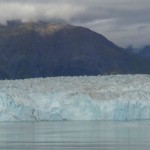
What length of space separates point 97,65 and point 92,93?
8523cm

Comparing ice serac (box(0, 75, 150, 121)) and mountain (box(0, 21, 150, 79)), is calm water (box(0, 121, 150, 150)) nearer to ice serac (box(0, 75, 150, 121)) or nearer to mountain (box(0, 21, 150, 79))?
ice serac (box(0, 75, 150, 121))

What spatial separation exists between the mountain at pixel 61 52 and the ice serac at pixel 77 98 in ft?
253

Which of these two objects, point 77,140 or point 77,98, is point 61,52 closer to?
point 77,98

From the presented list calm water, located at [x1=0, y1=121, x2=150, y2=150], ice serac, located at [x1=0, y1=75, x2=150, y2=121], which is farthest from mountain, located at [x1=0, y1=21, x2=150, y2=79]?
calm water, located at [x1=0, y1=121, x2=150, y2=150]

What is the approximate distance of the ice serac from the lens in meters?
45.6

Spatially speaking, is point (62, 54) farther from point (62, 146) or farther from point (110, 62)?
point (62, 146)

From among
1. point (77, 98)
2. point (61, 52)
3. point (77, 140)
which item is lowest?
point (77, 140)

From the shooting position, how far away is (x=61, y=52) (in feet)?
433

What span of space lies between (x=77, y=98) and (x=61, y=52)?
86880mm

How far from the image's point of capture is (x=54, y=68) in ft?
422

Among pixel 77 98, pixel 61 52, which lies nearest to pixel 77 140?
pixel 77 98

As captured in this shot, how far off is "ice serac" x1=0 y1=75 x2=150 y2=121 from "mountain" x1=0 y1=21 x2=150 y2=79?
7712 centimetres

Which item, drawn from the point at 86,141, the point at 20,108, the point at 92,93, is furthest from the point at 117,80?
the point at 86,141

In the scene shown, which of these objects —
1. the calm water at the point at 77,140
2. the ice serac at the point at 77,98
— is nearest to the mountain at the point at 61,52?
the ice serac at the point at 77,98
